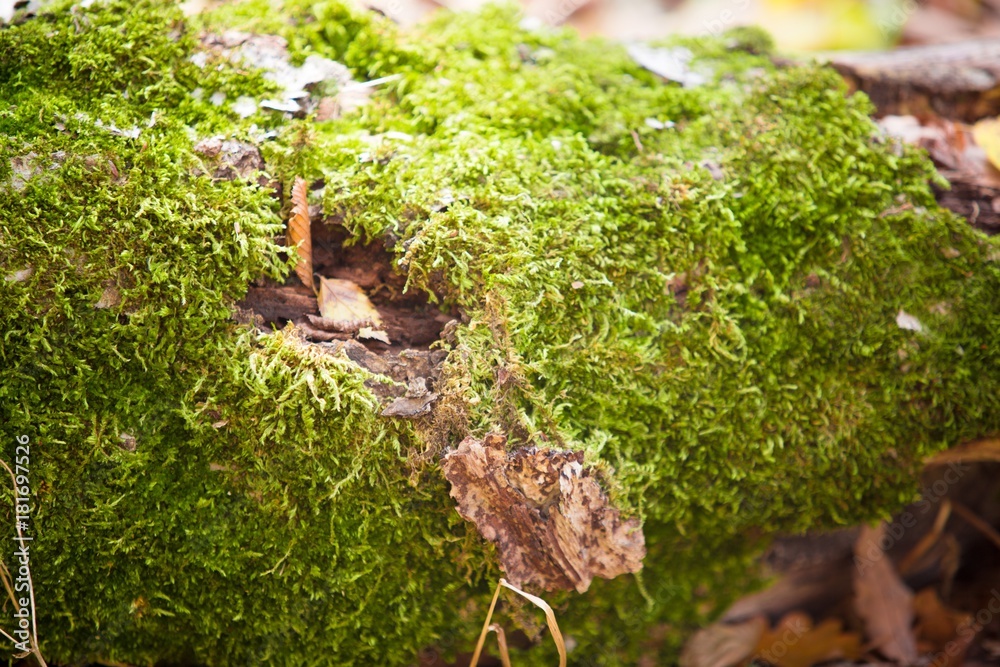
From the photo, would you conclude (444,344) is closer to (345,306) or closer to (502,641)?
(345,306)

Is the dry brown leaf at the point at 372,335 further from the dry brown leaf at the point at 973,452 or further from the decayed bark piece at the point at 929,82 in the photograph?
the decayed bark piece at the point at 929,82

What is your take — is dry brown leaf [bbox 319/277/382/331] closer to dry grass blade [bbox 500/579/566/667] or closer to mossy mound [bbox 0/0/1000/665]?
mossy mound [bbox 0/0/1000/665]

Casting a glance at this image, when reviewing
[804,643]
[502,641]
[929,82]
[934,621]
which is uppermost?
[929,82]

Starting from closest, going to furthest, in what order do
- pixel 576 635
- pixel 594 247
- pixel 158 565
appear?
pixel 158 565, pixel 594 247, pixel 576 635

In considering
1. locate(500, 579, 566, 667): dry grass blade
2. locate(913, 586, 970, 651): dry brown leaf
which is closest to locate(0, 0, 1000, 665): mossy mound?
locate(500, 579, 566, 667): dry grass blade

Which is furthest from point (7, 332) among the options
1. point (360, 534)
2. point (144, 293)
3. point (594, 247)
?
point (594, 247)

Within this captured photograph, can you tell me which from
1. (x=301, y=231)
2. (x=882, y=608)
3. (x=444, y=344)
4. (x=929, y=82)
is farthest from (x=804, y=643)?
(x=301, y=231)

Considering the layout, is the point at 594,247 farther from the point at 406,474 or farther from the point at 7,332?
the point at 7,332
